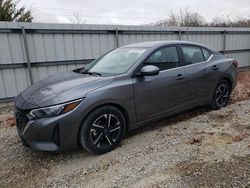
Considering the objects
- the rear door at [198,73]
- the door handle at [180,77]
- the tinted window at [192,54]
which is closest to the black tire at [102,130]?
the door handle at [180,77]

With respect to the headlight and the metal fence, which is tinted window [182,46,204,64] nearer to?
the headlight

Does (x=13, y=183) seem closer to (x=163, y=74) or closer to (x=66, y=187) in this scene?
(x=66, y=187)

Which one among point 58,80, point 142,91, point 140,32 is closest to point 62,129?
point 58,80

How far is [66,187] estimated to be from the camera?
A: 2.67m

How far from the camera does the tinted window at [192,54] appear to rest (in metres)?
4.41

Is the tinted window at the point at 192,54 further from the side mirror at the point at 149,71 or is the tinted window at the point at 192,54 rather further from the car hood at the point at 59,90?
the car hood at the point at 59,90

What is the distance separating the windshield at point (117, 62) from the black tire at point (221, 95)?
2006 millimetres

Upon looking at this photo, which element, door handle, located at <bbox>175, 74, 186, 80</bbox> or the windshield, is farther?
door handle, located at <bbox>175, 74, 186, 80</bbox>

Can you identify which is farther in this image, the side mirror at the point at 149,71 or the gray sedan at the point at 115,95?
the side mirror at the point at 149,71

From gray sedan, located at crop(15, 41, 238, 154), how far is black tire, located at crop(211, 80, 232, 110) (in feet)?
0.15

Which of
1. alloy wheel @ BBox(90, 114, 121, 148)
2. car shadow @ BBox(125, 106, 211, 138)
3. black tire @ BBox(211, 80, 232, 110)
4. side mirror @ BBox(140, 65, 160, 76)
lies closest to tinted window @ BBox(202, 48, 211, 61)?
black tire @ BBox(211, 80, 232, 110)

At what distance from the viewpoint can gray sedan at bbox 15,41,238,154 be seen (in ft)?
9.67

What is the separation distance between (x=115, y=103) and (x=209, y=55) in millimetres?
2599

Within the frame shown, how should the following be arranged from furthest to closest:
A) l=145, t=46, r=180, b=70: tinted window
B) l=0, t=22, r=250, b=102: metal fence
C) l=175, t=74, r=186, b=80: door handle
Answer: l=0, t=22, r=250, b=102: metal fence, l=175, t=74, r=186, b=80: door handle, l=145, t=46, r=180, b=70: tinted window
